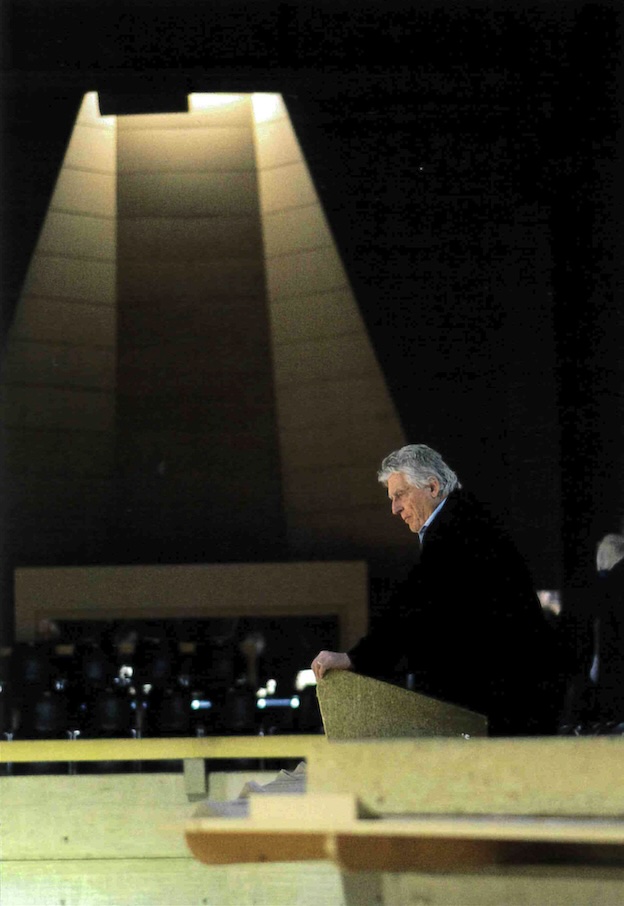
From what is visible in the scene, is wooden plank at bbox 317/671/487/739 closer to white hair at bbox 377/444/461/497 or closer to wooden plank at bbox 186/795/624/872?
Result: wooden plank at bbox 186/795/624/872

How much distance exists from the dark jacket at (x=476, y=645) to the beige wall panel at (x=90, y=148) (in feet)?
12.5

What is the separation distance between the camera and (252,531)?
602 cm

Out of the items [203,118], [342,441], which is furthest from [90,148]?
[342,441]

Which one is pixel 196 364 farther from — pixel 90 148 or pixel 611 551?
pixel 611 551

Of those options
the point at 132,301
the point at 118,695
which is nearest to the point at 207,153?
the point at 132,301

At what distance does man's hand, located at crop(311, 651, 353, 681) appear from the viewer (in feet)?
6.34

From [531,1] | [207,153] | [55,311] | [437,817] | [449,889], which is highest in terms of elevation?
[531,1]

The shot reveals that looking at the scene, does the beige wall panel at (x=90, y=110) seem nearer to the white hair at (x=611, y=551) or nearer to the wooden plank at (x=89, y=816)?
the white hair at (x=611, y=551)

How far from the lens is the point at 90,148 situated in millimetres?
5660

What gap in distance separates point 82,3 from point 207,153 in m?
0.88

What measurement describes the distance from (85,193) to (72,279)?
1.30ft

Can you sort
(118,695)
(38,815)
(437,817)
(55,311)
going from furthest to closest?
→ (55,311) → (118,695) → (38,815) → (437,817)

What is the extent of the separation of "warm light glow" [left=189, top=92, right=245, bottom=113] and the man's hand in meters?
3.99

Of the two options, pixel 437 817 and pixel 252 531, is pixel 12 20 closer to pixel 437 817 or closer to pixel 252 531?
pixel 252 531
